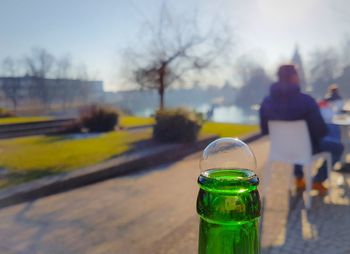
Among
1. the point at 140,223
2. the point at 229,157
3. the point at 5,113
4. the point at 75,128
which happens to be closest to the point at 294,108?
the point at 140,223

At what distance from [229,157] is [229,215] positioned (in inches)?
6.5

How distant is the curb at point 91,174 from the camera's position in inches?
187

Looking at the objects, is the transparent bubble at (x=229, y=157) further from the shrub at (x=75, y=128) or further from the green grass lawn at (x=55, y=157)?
the shrub at (x=75, y=128)

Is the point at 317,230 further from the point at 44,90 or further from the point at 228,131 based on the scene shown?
the point at 44,90

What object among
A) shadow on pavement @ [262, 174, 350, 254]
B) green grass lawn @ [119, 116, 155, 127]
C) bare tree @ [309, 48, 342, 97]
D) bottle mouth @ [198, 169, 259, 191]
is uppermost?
bare tree @ [309, 48, 342, 97]

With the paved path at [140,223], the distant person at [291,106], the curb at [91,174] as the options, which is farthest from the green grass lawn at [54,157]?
the distant person at [291,106]

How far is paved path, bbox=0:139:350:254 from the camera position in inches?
128

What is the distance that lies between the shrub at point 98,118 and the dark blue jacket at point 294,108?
9806 mm

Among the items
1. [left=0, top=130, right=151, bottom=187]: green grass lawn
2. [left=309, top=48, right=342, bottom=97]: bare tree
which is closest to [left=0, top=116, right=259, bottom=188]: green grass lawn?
[left=0, top=130, right=151, bottom=187]: green grass lawn

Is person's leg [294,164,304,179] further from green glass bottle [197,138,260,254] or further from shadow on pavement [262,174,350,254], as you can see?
green glass bottle [197,138,260,254]

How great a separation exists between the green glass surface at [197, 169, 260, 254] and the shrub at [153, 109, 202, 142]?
27.6 feet

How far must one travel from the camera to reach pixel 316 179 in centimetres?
494

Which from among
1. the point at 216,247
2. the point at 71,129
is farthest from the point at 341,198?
the point at 71,129

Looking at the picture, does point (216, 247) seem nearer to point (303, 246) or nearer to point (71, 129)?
point (303, 246)
